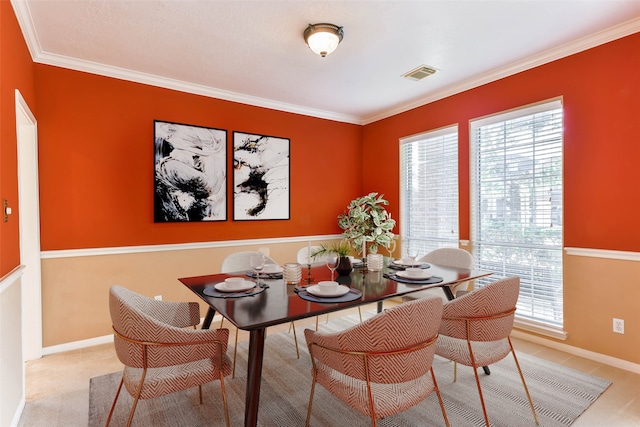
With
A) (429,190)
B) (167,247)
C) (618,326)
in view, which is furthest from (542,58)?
(167,247)

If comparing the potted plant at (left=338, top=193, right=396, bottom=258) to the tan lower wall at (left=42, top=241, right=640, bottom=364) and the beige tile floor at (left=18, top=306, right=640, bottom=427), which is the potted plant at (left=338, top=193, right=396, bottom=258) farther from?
the tan lower wall at (left=42, top=241, right=640, bottom=364)

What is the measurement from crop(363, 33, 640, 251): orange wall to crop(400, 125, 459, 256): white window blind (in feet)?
2.67

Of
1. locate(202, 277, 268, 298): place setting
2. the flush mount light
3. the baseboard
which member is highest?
the flush mount light

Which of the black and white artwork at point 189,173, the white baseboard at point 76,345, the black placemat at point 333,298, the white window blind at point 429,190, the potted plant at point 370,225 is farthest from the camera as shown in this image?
the potted plant at point 370,225

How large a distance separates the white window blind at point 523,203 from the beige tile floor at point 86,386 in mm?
449

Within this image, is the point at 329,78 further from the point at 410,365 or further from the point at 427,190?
the point at 410,365

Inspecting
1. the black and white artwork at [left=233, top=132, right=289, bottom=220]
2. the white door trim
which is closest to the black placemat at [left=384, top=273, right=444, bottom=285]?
the black and white artwork at [left=233, top=132, right=289, bottom=220]

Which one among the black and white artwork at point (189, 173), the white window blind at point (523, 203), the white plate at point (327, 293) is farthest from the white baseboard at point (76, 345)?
the white window blind at point (523, 203)

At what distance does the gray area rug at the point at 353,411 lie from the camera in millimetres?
2033

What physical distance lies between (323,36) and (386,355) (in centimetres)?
223

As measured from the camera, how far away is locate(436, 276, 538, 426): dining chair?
185cm

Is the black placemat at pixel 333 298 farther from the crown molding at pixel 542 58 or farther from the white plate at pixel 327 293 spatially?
the crown molding at pixel 542 58

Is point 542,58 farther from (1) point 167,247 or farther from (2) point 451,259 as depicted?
(1) point 167,247

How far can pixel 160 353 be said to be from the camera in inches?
63.5
